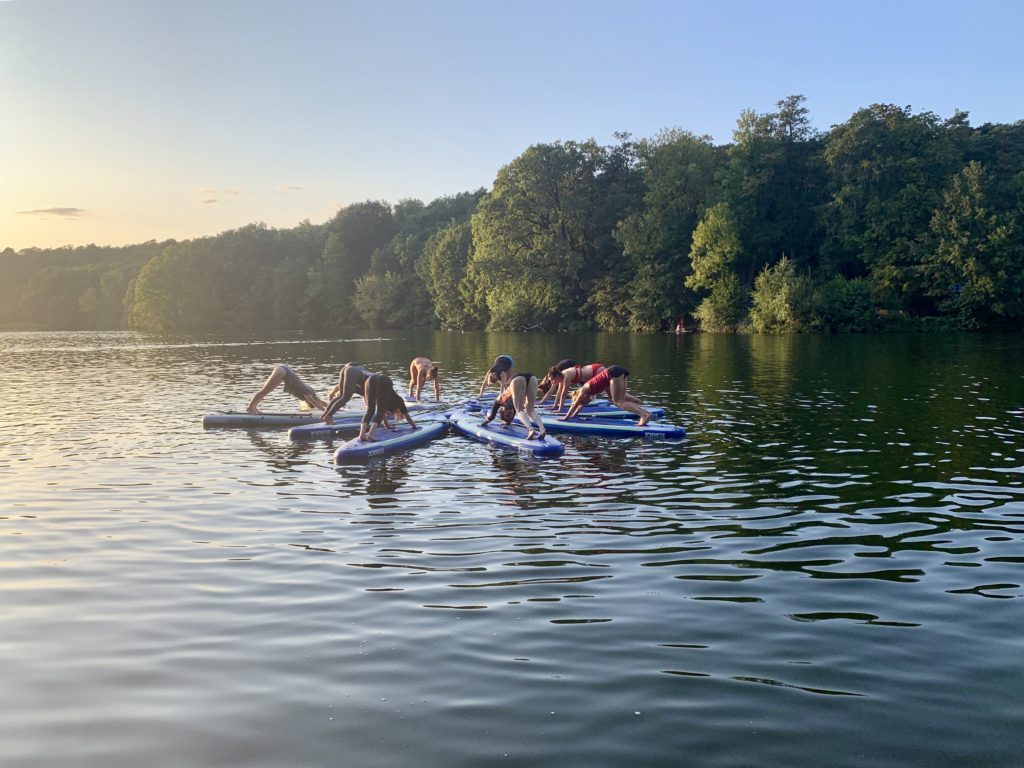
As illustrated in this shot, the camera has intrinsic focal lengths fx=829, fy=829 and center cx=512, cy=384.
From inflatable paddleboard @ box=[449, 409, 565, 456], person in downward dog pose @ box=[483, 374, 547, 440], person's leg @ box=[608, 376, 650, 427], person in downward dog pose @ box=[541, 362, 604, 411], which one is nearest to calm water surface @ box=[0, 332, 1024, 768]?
inflatable paddleboard @ box=[449, 409, 565, 456]

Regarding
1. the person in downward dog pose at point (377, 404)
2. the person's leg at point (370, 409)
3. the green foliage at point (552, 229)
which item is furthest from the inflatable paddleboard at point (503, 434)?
the green foliage at point (552, 229)

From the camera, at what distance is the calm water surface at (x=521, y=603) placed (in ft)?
17.6

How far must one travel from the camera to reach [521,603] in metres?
7.77

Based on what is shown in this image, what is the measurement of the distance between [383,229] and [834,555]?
120 meters

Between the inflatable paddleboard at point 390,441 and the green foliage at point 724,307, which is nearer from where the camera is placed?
the inflatable paddleboard at point 390,441

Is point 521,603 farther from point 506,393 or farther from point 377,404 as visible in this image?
point 506,393

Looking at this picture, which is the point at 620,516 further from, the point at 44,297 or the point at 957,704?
the point at 44,297

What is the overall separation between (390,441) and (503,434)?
2.38 metres

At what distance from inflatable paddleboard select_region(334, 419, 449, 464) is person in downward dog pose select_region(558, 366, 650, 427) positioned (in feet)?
10.0

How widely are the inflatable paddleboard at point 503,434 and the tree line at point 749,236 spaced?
4767cm

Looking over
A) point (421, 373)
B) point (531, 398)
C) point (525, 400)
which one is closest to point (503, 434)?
point (525, 400)

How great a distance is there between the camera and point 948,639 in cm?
673

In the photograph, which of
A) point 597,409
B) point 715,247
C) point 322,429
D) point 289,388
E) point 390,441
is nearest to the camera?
point 390,441

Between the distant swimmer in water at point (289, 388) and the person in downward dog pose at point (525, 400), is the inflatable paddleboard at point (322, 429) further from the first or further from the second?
the person in downward dog pose at point (525, 400)
